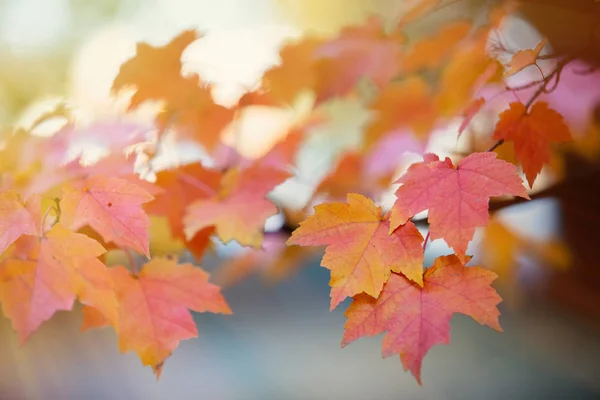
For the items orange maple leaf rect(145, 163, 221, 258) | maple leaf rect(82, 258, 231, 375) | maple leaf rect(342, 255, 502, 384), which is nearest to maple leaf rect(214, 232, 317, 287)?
orange maple leaf rect(145, 163, 221, 258)

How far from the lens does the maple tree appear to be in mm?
463

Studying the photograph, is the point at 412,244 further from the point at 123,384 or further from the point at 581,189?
the point at 123,384

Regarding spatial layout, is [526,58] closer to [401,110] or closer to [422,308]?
[422,308]

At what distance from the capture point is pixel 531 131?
54 centimetres

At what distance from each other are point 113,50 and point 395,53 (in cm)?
158

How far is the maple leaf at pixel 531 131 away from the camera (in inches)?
20.9

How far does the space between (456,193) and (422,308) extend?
0.38 ft

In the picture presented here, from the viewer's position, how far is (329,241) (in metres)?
0.49

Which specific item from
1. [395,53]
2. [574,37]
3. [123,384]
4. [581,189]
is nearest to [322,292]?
[123,384]

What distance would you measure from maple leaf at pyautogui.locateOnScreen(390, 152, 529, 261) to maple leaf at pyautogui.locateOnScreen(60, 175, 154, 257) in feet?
0.83

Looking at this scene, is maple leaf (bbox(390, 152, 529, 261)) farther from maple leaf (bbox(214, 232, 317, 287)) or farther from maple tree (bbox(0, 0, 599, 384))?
maple leaf (bbox(214, 232, 317, 287))

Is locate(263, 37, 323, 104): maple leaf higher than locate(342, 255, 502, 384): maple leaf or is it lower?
higher

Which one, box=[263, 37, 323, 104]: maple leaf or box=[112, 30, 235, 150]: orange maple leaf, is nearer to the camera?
box=[112, 30, 235, 150]: orange maple leaf

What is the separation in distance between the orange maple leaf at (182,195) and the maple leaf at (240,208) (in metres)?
0.03
